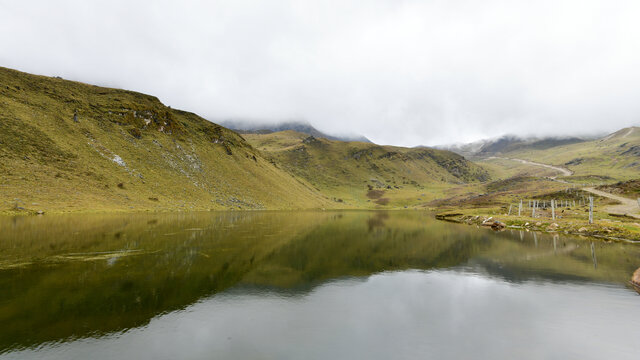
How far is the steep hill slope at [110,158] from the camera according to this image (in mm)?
84125

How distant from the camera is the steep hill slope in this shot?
8412 cm

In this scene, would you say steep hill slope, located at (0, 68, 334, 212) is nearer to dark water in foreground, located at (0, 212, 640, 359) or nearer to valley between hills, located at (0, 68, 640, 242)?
valley between hills, located at (0, 68, 640, 242)

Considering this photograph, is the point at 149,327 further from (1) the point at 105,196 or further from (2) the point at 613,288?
(1) the point at 105,196

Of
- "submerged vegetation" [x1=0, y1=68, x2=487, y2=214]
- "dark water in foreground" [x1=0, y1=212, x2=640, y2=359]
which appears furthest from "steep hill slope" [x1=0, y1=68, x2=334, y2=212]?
"dark water in foreground" [x1=0, y1=212, x2=640, y2=359]

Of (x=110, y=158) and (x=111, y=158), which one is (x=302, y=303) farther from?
(x=111, y=158)

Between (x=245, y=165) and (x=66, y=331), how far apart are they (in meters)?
158

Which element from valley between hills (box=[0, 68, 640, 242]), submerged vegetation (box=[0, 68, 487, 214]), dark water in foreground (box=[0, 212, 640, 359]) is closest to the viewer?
dark water in foreground (box=[0, 212, 640, 359])

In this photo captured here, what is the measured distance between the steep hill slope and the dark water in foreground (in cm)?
5850

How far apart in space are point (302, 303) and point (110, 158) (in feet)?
391

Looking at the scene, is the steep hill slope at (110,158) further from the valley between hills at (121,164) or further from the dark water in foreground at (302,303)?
the dark water in foreground at (302,303)

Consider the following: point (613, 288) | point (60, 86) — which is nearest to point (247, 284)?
point (613, 288)

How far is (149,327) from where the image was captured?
15805mm

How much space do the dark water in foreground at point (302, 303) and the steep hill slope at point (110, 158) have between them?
192 ft

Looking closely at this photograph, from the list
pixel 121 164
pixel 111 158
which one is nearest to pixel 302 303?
pixel 121 164
